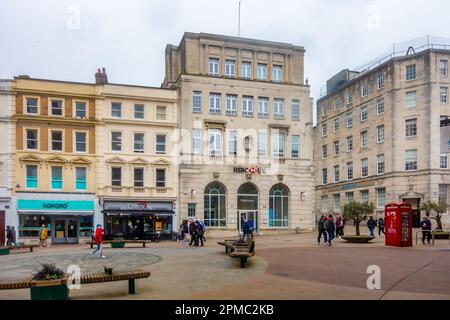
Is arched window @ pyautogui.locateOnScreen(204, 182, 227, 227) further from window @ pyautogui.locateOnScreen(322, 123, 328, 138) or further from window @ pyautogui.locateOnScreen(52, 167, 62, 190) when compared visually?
window @ pyautogui.locateOnScreen(322, 123, 328, 138)

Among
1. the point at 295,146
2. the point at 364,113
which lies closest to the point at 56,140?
the point at 295,146

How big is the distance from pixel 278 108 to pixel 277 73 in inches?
140

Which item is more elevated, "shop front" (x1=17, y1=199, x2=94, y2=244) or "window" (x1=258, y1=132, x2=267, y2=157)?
"window" (x1=258, y1=132, x2=267, y2=157)

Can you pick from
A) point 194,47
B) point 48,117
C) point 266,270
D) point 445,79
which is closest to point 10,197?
point 48,117

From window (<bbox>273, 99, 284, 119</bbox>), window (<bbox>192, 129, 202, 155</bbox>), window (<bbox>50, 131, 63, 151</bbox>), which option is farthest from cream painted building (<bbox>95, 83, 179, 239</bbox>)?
window (<bbox>273, 99, 284, 119</bbox>)

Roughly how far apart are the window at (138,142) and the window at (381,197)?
2722cm

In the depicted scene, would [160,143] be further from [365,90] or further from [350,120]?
[350,120]

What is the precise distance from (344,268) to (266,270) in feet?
8.80

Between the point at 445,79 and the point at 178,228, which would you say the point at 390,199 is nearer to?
the point at 445,79

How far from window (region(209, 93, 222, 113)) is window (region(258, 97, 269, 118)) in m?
3.92

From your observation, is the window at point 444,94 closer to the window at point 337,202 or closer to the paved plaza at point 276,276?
the window at point 337,202

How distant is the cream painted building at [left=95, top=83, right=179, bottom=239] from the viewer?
33562 millimetres

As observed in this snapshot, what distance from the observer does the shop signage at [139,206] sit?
109 ft

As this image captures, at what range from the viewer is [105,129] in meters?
33.8
